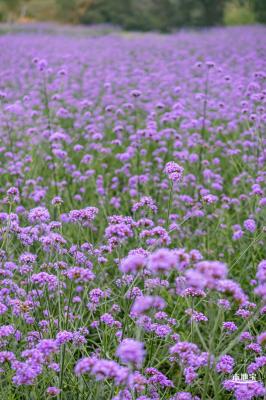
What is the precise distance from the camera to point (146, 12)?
22.3 metres

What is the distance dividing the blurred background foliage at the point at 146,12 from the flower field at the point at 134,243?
43.8ft

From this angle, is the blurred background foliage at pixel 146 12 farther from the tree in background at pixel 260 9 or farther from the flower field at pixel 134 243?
the flower field at pixel 134 243

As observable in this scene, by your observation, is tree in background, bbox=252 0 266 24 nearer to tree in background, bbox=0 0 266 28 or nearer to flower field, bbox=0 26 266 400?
tree in background, bbox=0 0 266 28

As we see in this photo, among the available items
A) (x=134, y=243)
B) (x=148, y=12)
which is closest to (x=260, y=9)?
(x=148, y=12)

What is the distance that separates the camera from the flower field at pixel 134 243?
5.92ft

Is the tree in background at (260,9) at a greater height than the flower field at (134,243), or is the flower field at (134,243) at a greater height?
the tree in background at (260,9)

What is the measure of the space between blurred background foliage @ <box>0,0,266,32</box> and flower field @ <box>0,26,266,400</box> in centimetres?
1334

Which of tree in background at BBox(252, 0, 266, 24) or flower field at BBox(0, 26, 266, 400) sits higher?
tree in background at BBox(252, 0, 266, 24)

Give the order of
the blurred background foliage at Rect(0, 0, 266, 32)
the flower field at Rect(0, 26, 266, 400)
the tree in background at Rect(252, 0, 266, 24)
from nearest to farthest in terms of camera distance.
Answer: the flower field at Rect(0, 26, 266, 400) → the tree in background at Rect(252, 0, 266, 24) → the blurred background foliage at Rect(0, 0, 266, 32)

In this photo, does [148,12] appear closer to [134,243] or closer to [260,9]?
[260,9]

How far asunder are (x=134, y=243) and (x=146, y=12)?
2054 centimetres

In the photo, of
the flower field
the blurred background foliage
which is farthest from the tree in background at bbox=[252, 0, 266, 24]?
the flower field

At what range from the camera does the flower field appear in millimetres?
1806

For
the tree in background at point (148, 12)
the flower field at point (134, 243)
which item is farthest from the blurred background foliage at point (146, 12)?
the flower field at point (134, 243)
